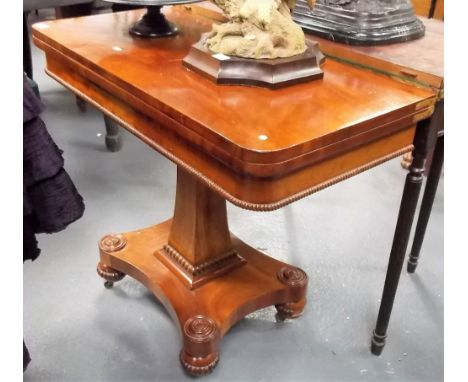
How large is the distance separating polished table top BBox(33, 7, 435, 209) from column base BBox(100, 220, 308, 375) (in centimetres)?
43

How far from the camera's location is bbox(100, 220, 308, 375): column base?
109 centimetres

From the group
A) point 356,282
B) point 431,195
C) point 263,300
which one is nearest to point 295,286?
point 263,300

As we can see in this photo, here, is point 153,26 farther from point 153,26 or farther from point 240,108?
point 240,108

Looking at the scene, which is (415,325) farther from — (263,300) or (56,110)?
(56,110)

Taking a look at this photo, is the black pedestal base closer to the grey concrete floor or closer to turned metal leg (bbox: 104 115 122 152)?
the grey concrete floor

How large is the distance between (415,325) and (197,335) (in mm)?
544

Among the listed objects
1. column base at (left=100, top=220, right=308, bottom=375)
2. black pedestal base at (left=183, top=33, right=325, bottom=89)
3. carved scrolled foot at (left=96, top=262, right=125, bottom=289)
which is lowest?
carved scrolled foot at (left=96, top=262, right=125, bottom=289)

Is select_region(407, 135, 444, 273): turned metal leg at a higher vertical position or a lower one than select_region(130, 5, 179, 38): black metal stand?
lower

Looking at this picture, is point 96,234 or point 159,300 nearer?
point 159,300

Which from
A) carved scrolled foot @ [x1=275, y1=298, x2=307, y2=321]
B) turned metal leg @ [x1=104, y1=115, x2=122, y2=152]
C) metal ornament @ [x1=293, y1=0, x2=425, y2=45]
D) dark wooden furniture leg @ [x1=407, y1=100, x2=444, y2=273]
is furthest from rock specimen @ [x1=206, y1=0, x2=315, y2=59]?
turned metal leg @ [x1=104, y1=115, x2=122, y2=152]

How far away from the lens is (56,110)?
91.5 inches

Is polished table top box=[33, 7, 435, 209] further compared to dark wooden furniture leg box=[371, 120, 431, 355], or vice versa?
dark wooden furniture leg box=[371, 120, 431, 355]

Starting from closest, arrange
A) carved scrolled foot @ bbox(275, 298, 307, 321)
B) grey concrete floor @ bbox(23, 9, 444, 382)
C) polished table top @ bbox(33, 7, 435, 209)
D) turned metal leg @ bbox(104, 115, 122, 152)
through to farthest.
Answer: polished table top @ bbox(33, 7, 435, 209) → grey concrete floor @ bbox(23, 9, 444, 382) → carved scrolled foot @ bbox(275, 298, 307, 321) → turned metal leg @ bbox(104, 115, 122, 152)

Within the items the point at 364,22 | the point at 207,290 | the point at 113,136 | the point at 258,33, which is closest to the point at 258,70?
the point at 258,33
